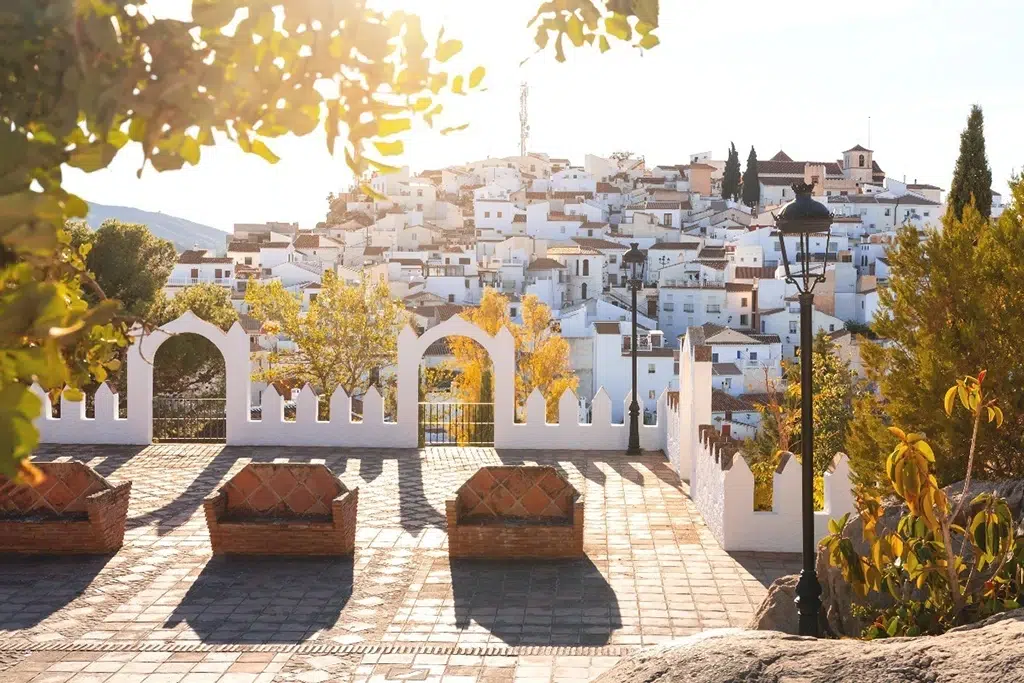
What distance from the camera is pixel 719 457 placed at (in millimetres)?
10914

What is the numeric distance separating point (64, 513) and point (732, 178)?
324 feet

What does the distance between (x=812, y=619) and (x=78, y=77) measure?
6365 millimetres

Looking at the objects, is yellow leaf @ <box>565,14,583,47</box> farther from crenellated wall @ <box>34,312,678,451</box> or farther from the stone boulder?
→ crenellated wall @ <box>34,312,678,451</box>

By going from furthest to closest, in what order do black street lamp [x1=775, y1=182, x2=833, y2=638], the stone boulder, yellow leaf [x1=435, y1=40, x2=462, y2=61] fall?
black street lamp [x1=775, y1=182, x2=833, y2=638], the stone boulder, yellow leaf [x1=435, y1=40, x2=462, y2=61]

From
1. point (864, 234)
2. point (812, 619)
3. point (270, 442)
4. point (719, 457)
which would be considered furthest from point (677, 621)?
point (864, 234)

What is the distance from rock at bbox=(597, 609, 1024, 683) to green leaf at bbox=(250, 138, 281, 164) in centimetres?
290

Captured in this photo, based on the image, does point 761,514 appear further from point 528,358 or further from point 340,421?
point 528,358

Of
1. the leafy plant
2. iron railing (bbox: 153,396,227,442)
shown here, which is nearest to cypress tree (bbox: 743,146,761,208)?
iron railing (bbox: 153,396,227,442)

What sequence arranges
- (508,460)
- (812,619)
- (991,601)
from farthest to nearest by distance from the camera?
(508,460), (812,619), (991,601)

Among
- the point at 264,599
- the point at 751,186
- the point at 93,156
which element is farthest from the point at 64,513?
the point at 751,186

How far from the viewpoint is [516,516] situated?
1014 cm

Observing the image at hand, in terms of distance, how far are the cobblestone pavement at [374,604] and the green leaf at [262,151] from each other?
516 centimetres

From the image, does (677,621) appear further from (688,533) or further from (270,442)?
(270,442)

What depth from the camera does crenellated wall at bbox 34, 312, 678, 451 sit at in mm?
16062
